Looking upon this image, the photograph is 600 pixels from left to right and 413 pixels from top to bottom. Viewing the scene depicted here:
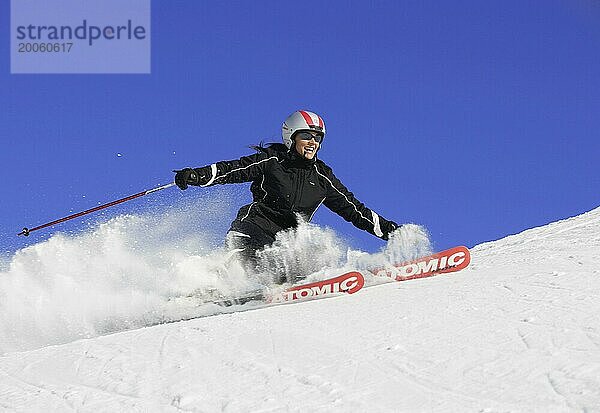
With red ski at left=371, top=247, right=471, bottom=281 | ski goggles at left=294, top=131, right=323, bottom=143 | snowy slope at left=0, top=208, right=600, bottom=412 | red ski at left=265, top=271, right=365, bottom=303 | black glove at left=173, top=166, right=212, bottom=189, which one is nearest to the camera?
snowy slope at left=0, top=208, right=600, bottom=412

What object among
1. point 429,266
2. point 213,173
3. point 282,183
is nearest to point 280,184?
point 282,183

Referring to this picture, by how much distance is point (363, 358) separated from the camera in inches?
157

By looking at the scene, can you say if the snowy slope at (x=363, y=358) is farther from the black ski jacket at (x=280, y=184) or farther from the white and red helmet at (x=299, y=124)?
the white and red helmet at (x=299, y=124)

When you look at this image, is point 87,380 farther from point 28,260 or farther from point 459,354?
point 28,260

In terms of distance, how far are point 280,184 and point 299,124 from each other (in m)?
0.64

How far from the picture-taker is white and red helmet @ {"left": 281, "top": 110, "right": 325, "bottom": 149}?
281 inches

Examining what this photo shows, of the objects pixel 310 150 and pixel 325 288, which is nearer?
pixel 325 288

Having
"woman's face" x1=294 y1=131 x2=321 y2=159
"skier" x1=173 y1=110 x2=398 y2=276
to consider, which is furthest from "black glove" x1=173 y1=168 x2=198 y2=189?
"woman's face" x1=294 y1=131 x2=321 y2=159

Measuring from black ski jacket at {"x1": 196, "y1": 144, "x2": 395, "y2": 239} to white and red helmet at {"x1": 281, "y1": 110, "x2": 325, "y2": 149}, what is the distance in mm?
117

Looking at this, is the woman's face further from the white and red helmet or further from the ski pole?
the ski pole

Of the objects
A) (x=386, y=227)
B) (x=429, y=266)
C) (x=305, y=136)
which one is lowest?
(x=429, y=266)

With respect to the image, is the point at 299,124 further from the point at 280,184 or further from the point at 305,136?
the point at 280,184

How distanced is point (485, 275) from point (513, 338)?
2204 mm

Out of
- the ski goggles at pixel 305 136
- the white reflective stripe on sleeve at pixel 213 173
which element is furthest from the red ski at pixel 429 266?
the white reflective stripe on sleeve at pixel 213 173
